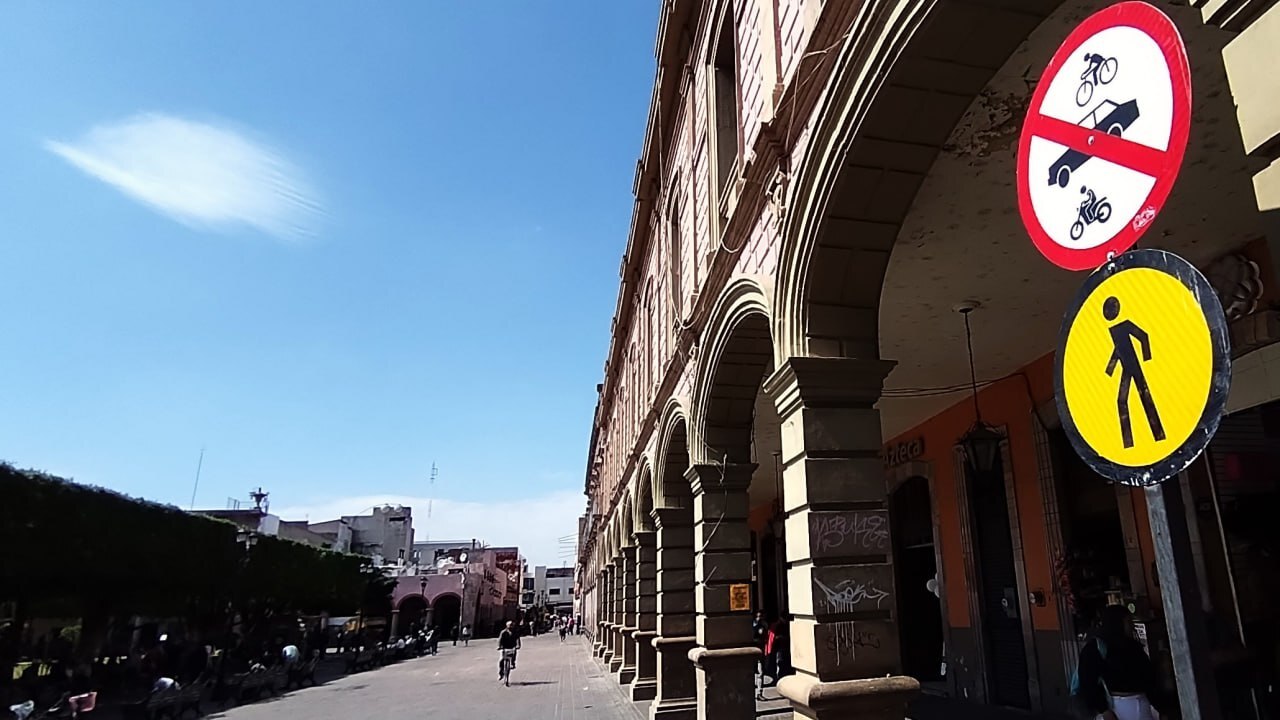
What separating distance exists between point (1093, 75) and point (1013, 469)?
999 centimetres

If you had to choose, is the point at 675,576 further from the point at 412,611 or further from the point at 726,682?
the point at 412,611

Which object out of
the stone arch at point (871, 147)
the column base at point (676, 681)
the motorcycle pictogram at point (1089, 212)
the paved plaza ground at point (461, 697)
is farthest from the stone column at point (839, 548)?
the paved plaza ground at point (461, 697)

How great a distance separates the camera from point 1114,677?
5391mm

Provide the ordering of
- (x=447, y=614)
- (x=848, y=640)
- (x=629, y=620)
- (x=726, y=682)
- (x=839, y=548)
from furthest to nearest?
(x=447, y=614) → (x=629, y=620) → (x=726, y=682) → (x=839, y=548) → (x=848, y=640)

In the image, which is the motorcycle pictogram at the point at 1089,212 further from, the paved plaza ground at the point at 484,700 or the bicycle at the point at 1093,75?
the paved plaza ground at the point at 484,700

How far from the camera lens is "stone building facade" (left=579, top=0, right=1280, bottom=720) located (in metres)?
4.71

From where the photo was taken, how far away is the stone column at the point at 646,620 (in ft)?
49.5

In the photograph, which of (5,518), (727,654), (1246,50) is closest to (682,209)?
(727,654)

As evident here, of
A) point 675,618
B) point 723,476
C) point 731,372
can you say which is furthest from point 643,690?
point 731,372

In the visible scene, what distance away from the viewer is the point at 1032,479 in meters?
10.3

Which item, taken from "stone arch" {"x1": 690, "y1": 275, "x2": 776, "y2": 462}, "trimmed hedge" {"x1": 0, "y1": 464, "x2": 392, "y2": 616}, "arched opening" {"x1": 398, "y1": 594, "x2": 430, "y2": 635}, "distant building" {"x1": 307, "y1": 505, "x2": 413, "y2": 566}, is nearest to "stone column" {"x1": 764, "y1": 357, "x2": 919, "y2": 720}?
"stone arch" {"x1": 690, "y1": 275, "x2": 776, "y2": 462}

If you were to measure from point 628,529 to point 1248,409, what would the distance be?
573 inches

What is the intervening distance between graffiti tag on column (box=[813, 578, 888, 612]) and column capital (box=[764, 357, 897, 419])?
124 cm

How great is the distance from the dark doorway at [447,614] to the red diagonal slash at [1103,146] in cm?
6170
